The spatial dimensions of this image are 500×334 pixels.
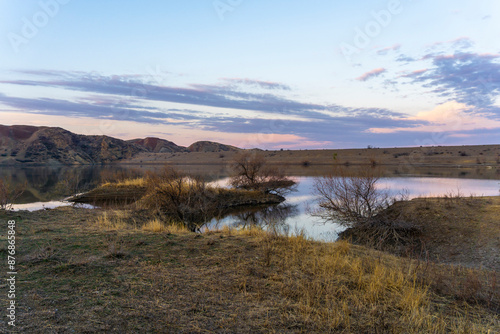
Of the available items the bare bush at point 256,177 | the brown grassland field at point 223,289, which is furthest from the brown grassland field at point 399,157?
the brown grassland field at point 223,289

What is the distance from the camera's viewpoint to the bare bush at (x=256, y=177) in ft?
85.1

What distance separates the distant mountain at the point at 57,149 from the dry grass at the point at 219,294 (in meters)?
91.4

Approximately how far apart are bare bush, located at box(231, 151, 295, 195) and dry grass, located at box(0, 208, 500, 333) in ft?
62.7

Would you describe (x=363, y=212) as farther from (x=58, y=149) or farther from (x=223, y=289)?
(x=58, y=149)

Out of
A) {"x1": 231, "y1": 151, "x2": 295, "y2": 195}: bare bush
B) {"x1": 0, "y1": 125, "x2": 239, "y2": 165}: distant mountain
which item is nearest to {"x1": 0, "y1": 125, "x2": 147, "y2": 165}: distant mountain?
{"x1": 0, "y1": 125, "x2": 239, "y2": 165}: distant mountain

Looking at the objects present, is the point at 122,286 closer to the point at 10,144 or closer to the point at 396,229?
the point at 396,229

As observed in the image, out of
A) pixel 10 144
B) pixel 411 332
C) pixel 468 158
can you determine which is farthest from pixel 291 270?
pixel 10 144

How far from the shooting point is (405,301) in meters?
4.11

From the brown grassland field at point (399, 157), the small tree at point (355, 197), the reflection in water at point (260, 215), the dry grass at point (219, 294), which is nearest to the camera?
the dry grass at point (219, 294)

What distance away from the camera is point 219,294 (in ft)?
14.0

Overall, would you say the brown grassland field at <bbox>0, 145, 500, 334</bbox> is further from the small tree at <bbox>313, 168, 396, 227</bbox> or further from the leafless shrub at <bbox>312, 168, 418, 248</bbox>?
the small tree at <bbox>313, 168, 396, 227</bbox>

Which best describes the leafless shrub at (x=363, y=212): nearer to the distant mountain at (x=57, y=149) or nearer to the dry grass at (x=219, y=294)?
the dry grass at (x=219, y=294)

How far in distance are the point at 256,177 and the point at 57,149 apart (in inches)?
3651

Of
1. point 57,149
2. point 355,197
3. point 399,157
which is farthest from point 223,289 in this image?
point 57,149
